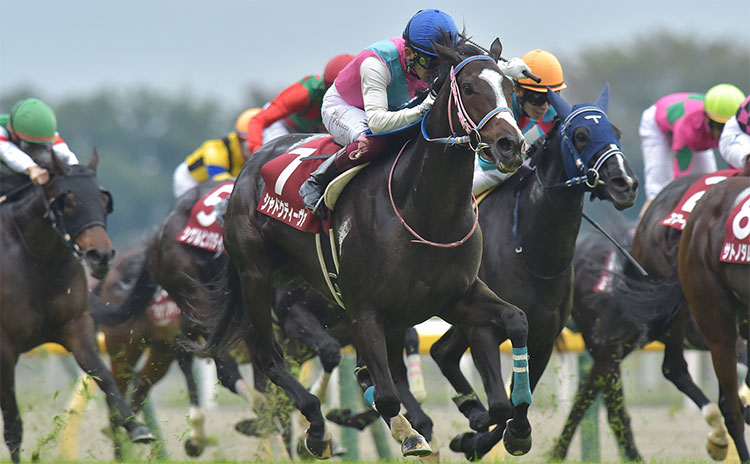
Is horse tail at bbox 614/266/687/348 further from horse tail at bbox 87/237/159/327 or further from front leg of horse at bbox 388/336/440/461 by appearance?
horse tail at bbox 87/237/159/327

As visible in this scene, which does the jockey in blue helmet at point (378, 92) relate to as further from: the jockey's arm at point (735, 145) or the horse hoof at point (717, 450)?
the horse hoof at point (717, 450)

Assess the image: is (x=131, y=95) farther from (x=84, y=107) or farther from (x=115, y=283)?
(x=115, y=283)

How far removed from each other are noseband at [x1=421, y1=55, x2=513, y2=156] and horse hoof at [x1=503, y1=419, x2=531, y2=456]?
1.44 meters

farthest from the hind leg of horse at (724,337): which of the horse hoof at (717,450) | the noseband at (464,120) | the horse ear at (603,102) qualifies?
the noseband at (464,120)

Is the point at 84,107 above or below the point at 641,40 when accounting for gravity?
below

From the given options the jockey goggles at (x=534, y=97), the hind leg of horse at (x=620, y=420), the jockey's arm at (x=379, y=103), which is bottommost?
the hind leg of horse at (x=620, y=420)

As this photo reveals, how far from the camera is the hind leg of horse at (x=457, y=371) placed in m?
6.02

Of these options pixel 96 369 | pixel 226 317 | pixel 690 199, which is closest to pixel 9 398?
pixel 96 369

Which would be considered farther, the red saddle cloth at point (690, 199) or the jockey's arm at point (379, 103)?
the red saddle cloth at point (690, 199)

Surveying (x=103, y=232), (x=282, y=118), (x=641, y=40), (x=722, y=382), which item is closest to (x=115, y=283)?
(x=282, y=118)

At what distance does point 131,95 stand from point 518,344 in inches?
2030

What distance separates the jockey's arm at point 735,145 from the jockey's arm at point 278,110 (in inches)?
106

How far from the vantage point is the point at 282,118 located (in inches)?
324

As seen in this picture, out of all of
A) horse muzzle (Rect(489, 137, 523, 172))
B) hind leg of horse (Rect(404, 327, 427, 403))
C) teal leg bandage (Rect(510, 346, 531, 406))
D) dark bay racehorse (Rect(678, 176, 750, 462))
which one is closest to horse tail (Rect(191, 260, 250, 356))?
hind leg of horse (Rect(404, 327, 427, 403))
